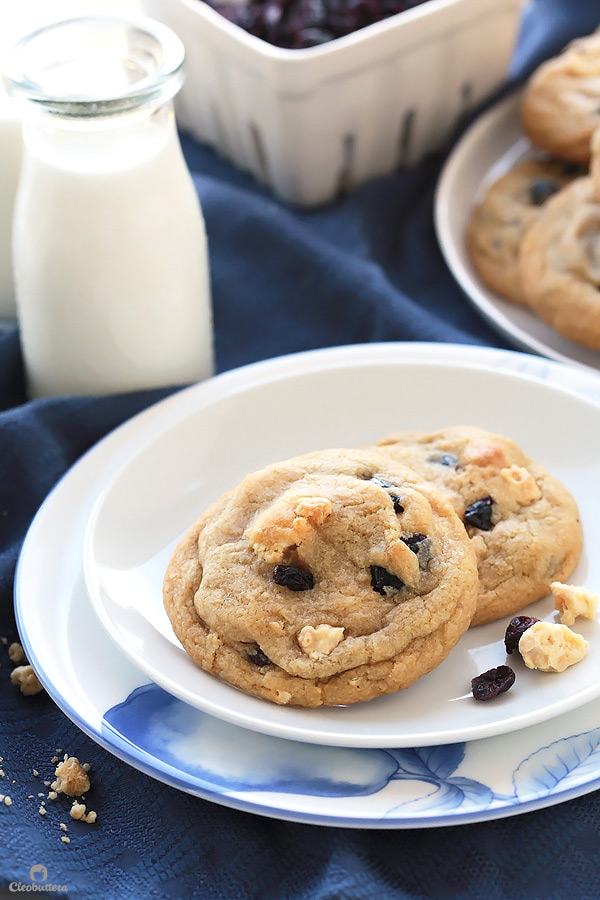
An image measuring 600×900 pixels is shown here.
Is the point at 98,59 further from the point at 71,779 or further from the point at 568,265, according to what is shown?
the point at 71,779

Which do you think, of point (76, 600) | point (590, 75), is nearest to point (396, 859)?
point (76, 600)

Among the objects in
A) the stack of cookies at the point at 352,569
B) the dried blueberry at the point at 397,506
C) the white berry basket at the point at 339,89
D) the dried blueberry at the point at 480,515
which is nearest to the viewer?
the stack of cookies at the point at 352,569

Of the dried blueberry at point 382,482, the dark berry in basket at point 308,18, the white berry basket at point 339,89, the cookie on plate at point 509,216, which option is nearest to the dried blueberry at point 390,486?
the dried blueberry at point 382,482

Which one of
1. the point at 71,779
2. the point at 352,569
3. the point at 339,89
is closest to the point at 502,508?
the point at 352,569

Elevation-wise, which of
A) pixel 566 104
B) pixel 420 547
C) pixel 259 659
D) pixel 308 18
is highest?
pixel 308 18

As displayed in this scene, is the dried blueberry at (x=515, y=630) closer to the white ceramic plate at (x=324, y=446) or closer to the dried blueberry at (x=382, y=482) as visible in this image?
the white ceramic plate at (x=324, y=446)

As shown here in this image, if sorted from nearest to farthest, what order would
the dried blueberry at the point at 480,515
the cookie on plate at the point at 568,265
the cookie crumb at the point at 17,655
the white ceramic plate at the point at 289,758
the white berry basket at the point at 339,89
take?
the white ceramic plate at the point at 289,758 < the dried blueberry at the point at 480,515 < the cookie crumb at the point at 17,655 < the cookie on plate at the point at 568,265 < the white berry basket at the point at 339,89

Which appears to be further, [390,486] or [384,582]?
[390,486]

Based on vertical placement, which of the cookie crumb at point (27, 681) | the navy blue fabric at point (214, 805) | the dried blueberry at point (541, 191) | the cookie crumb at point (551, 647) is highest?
the dried blueberry at point (541, 191)
